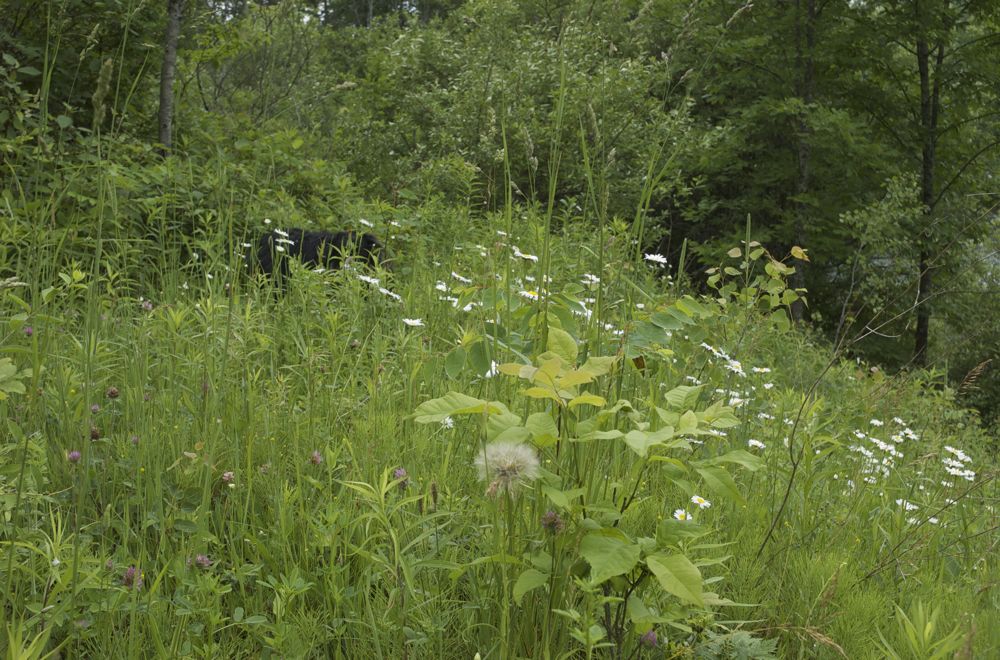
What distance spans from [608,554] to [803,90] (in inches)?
437

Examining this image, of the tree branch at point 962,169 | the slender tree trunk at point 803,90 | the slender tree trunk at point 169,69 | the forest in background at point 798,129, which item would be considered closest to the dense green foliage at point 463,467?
the slender tree trunk at point 169,69

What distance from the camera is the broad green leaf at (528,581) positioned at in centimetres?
129

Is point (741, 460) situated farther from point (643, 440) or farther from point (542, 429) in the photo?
point (542, 429)

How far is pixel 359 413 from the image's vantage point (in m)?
2.40

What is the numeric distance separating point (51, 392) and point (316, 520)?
1068mm

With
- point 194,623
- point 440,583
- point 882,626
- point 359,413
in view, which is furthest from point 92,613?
point 882,626

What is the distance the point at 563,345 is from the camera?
139cm

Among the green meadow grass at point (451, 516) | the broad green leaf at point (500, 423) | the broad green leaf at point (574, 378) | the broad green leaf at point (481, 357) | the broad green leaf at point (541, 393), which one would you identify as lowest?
the green meadow grass at point (451, 516)

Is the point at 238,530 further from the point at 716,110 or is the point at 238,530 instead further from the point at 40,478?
the point at 716,110

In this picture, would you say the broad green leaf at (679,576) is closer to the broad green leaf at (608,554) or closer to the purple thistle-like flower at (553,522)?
the broad green leaf at (608,554)

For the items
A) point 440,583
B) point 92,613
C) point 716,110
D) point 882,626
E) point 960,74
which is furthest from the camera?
point 716,110

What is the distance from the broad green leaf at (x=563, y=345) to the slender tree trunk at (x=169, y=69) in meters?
5.04

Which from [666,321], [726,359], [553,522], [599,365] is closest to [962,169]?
[726,359]

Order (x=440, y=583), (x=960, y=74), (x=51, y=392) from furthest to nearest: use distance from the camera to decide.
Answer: (x=960, y=74), (x=51, y=392), (x=440, y=583)
